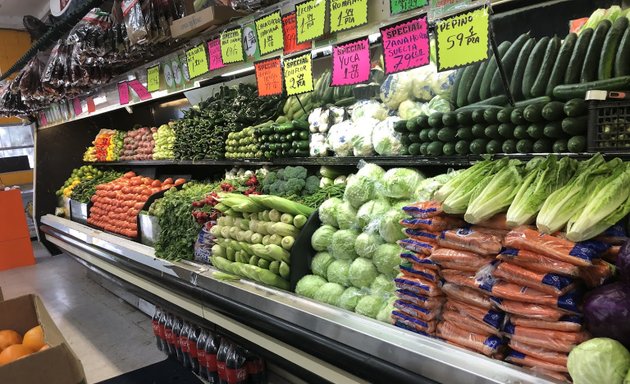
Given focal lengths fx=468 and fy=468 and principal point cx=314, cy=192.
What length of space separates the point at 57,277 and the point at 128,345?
3.30 m

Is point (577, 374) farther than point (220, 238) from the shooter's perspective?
No

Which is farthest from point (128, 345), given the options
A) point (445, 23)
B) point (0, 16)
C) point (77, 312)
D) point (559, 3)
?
point (0, 16)

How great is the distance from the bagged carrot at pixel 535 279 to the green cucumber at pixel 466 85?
103 cm

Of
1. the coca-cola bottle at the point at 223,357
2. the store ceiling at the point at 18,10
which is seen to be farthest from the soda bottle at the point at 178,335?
the store ceiling at the point at 18,10

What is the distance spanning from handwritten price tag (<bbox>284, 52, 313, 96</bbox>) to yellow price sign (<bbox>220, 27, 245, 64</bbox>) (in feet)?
1.24

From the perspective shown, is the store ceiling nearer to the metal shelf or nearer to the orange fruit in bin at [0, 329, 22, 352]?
the metal shelf

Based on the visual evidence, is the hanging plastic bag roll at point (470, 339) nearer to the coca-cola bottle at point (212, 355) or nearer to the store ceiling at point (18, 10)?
the coca-cola bottle at point (212, 355)

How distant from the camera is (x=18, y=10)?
30.2ft

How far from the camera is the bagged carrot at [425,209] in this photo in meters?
1.75

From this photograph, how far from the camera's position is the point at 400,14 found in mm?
2020

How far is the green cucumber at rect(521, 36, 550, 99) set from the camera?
1.98m

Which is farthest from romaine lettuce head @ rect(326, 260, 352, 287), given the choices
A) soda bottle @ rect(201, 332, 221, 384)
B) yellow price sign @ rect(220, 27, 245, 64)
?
yellow price sign @ rect(220, 27, 245, 64)

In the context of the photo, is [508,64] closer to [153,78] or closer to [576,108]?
[576,108]

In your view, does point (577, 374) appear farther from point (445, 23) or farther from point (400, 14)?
point (400, 14)
